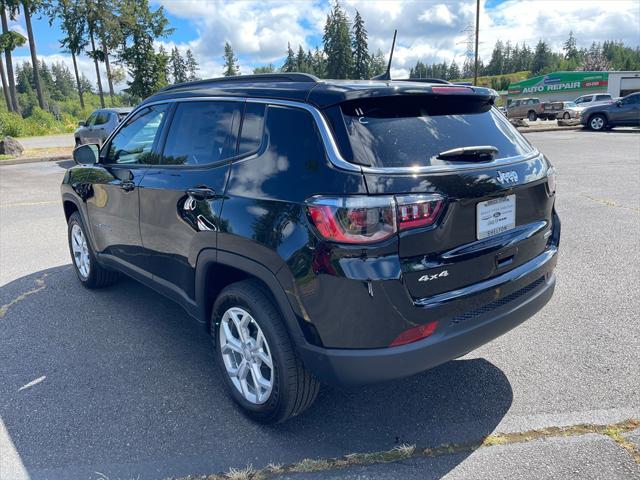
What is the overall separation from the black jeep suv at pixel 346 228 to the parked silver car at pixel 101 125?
13.7 metres

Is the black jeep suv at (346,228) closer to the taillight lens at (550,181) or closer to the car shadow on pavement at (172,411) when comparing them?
the taillight lens at (550,181)

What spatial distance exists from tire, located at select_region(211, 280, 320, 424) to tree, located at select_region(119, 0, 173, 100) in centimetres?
3195

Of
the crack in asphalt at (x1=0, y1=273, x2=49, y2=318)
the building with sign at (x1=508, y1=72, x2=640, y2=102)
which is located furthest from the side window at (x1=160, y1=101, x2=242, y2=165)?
the building with sign at (x1=508, y1=72, x2=640, y2=102)

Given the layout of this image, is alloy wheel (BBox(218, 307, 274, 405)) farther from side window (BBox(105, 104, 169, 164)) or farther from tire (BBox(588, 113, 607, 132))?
tire (BBox(588, 113, 607, 132))

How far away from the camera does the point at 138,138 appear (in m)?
4.05

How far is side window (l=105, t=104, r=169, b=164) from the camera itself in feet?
12.5

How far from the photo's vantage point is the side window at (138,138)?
12.5ft

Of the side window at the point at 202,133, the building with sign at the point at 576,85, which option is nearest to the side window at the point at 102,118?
the side window at the point at 202,133

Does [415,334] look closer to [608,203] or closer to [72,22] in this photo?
[608,203]

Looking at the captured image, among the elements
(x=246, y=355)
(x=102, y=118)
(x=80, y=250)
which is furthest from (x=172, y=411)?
(x=102, y=118)

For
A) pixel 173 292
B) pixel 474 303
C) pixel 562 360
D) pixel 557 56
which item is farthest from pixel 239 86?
pixel 557 56

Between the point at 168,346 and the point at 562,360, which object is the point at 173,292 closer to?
the point at 168,346

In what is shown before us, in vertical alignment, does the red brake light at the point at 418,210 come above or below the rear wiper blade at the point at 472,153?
below

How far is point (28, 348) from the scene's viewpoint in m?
3.90
